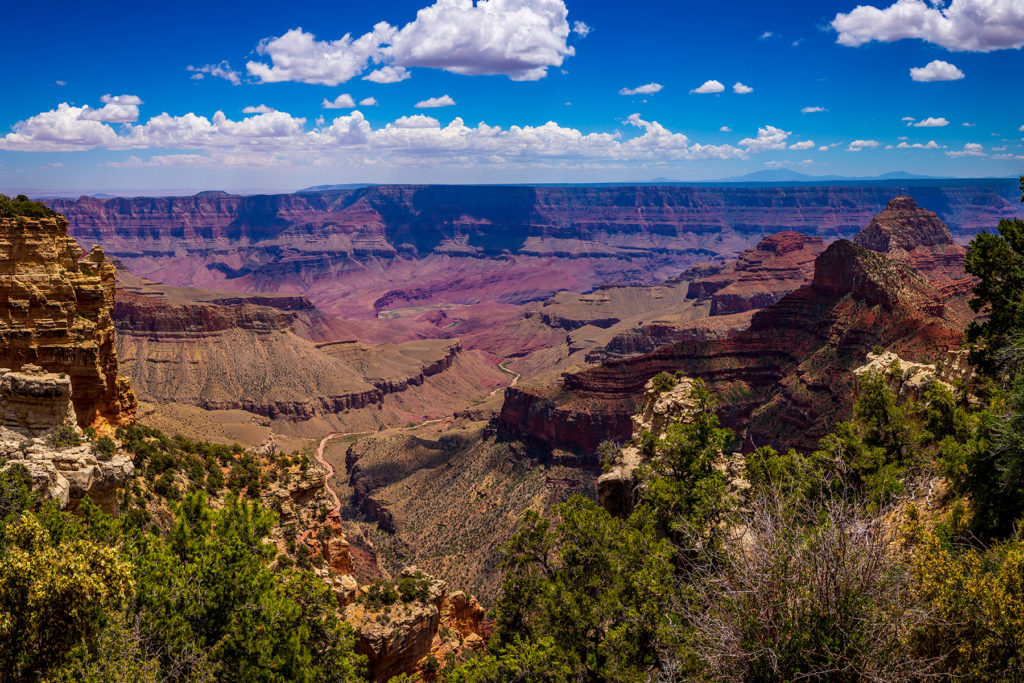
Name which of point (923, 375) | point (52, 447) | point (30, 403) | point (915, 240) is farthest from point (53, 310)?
point (915, 240)

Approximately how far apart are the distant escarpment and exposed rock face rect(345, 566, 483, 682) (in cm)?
5216

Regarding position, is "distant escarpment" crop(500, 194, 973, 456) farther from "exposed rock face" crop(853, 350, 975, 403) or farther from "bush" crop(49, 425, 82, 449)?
"bush" crop(49, 425, 82, 449)

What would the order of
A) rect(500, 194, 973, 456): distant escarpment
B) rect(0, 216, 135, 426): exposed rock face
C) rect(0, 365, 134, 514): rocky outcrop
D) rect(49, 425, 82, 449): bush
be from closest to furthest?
1. rect(0, 365, 134, 514): rocky outcrop
2. rect(49, 425, 82, 449): bush
3. rect(0, 216, 135, 426): exposed rock face
4. rect(500, 194, 973, 456): distant escarpment

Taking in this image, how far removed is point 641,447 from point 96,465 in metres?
22.4

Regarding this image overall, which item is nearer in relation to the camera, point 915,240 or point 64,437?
point 64,437

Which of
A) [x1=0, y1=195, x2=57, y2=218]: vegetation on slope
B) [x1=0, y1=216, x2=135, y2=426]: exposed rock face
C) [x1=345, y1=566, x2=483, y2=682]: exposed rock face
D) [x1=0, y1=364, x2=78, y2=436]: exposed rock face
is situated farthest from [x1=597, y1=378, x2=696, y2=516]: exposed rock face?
[x1=0, y1=195, x2=57, y2=218]: vegetation on slope

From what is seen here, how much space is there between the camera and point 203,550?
2111cm

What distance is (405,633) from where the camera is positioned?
28.4 meters

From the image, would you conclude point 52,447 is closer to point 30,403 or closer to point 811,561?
point 30,403

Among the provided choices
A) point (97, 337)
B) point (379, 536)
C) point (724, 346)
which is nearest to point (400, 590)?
point (97, 337)

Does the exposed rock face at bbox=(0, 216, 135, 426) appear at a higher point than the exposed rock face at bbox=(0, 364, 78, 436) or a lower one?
higher

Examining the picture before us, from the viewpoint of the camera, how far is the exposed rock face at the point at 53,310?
31469mm

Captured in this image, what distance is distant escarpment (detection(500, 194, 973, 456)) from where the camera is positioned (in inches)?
3044

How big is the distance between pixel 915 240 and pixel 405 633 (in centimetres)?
18084
